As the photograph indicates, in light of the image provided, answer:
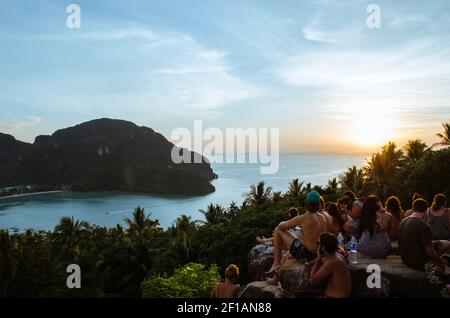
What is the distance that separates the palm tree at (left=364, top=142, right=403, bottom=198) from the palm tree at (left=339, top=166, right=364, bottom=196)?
3.02 feet

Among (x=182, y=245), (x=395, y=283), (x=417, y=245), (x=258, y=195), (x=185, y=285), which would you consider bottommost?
(x=182, y=245)

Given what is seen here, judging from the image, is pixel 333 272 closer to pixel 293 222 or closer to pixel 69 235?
pixel 293 222

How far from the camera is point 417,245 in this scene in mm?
6617

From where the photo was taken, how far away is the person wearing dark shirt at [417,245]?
254 inches

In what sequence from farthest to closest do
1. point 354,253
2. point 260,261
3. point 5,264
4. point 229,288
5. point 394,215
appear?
point 5,264
point 260,261
point 394,215
point 354,253
point 229,288

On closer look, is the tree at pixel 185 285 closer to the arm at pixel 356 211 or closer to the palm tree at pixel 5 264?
the arm at pixel 356 211

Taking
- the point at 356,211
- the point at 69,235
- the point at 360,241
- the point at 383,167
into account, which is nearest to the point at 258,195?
the point at 383,167

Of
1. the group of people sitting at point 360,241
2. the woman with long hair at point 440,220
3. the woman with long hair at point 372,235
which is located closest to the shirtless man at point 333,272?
the group of people sitting at point 360,241

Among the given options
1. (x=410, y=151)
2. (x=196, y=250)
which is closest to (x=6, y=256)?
(x=196, y=250)

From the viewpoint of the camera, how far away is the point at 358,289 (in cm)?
671

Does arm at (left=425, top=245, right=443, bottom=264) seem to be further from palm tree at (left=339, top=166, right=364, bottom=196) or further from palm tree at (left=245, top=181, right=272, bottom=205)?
palm tree at (left=245, top=181, right=272, bottom=205)

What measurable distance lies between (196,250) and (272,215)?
729 cm

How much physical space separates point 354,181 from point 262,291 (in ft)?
121
